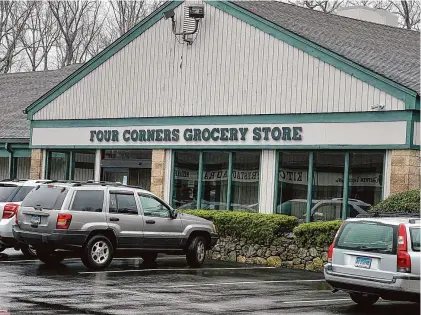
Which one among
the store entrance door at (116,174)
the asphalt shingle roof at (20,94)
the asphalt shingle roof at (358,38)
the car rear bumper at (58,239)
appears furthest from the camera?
the asphalt shingle roof at (20,94)

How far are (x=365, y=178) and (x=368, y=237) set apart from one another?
25.6 ft

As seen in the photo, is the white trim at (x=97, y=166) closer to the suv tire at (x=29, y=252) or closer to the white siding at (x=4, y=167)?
the white siding at (x=4, y=167)

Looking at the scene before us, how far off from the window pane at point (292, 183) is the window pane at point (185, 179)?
10.6ft

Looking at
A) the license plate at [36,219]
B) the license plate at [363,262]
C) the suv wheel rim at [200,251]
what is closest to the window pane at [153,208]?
the suv wheel rim at [200,251]

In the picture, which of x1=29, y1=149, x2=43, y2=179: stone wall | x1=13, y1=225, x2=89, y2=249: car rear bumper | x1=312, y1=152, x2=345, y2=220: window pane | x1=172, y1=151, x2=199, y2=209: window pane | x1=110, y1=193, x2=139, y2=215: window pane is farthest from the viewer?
x1=29, y1=149, x2=43, y2=179: stone wall

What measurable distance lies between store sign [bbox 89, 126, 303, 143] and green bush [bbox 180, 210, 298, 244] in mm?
2203

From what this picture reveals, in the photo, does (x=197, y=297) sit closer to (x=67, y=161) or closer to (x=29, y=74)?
(x=67, y=161)

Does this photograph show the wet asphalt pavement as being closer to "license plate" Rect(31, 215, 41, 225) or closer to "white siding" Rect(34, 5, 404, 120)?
"license plate" Rect(31, 215, 41, 225)

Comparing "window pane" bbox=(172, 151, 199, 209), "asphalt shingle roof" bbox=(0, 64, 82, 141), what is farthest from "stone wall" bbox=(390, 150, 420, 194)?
"asphalt shingle roof" bbox=(0, 64, 82, 141)

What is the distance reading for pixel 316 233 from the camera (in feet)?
67.3

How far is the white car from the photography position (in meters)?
19.5

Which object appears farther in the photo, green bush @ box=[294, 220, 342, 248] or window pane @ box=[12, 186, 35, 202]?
green bush @ box=[294, 220, 342, 248]

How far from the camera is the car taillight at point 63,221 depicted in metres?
17.4

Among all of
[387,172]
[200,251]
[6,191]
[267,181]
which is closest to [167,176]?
[267,181]
